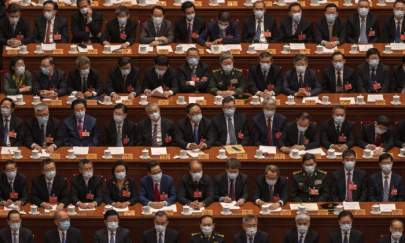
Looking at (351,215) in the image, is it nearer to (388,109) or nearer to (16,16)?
(388,109)

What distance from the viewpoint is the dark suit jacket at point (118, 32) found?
19844 mm

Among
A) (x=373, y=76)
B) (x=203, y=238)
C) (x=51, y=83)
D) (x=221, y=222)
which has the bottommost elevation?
(x=203, y=238)

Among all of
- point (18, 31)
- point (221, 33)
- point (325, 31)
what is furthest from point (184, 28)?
point (18, 31)

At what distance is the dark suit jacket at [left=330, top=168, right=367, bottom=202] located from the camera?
1775 centimetres

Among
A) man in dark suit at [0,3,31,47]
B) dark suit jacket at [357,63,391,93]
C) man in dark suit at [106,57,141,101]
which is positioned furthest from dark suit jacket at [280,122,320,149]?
man in dark suit at [0,3,31,47]

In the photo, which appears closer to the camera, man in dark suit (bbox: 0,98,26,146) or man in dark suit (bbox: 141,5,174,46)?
man in dark suit (bbox: 0,98,26,146)

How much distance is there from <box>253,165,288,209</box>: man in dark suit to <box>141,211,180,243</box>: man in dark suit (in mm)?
1163

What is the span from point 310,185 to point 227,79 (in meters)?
2.25

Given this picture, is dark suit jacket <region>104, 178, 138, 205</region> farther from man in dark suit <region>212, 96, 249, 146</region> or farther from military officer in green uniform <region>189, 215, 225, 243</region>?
man in dark suit <region>212, 96, 249, 146</region>

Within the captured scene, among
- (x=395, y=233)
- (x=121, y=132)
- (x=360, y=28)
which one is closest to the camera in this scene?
(x=395, y=233)

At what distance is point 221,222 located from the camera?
17.1 metres

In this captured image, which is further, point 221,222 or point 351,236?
point 221,222

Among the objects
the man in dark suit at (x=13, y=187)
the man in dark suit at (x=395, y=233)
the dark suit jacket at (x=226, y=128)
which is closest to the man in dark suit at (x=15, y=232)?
the man in dark suit at (x=13, y=187)

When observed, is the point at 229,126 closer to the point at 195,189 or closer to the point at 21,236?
the point at 195,189
